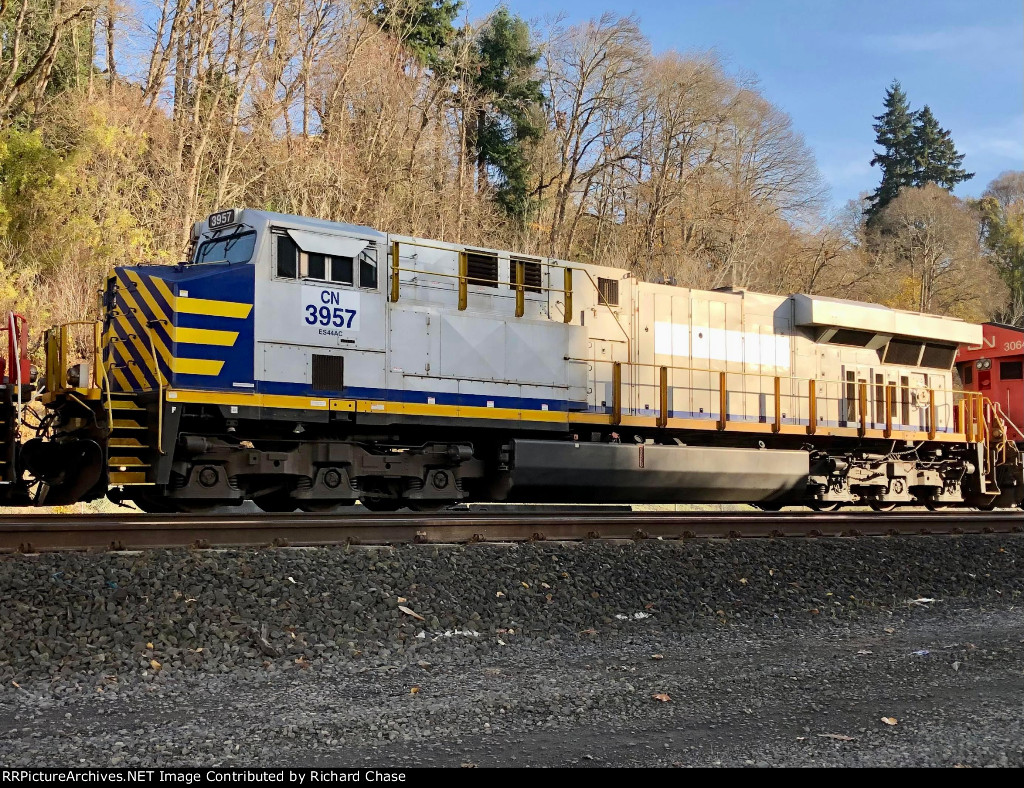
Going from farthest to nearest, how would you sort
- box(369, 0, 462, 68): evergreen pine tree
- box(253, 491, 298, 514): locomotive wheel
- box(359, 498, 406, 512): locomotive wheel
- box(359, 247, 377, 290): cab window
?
box(369, 0, 462, 68): evergreen pine tree → box(359, 498, 406, 512): locomotive wheel → box(359, 247, 377, 290): cab window → box(253, 491, 298, 514): locomotive wheel

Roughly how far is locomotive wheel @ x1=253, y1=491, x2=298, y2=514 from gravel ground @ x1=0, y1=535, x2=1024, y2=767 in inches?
126

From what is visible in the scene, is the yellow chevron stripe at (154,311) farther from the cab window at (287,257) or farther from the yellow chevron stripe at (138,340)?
the cab window at (287,257)

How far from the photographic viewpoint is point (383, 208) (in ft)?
87.6

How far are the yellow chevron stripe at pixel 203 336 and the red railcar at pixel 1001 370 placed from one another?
13.7 meters

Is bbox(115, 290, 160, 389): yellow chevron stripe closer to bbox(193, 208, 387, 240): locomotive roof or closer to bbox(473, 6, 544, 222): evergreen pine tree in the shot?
bbox(193, 208, 387, 240): locomotive roof

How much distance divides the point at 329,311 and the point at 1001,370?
43.8 ft

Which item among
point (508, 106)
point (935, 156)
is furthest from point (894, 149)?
point (508, 106)

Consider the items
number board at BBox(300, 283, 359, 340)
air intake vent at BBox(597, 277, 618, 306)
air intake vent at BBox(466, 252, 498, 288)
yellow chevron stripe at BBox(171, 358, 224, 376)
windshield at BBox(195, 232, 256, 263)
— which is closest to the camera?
→ yellow chevron stripe at BBox(171, 358, 224, 376)

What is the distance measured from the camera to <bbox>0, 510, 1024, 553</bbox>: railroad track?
6824mm

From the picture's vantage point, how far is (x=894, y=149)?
80562 millimetres

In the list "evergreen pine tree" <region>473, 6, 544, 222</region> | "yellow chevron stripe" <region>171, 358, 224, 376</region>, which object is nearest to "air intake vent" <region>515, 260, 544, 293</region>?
"yellow chevron stripe" <region>171, 358, 224, 376</region>

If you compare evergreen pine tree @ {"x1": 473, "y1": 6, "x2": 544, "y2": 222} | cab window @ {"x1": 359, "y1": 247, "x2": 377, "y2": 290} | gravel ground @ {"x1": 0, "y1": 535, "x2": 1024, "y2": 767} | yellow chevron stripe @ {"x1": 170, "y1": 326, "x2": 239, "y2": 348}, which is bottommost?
gravel ground @ {"x1": 0, "y1": 535, "x2": 1024, "y2": 767}

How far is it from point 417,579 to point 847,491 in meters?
9.68

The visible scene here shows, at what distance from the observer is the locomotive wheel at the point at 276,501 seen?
9930 millimetres
